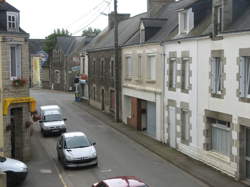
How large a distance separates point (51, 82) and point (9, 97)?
194 ft

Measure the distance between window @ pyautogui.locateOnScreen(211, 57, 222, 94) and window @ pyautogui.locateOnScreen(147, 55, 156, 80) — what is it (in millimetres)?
8468

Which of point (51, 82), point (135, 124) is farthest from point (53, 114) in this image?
point (51, 82)

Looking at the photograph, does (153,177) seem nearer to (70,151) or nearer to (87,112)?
(70,151)

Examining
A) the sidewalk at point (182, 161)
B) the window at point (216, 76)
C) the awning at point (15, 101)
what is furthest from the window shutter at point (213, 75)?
the awning at point (15, 101)

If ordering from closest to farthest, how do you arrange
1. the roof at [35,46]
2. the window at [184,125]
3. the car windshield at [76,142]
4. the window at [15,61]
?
the car windshield at [76,142]
the window at [15,61]
the window at [184,125]
the roof at [35,46]

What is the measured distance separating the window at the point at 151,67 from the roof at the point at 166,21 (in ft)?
3.76

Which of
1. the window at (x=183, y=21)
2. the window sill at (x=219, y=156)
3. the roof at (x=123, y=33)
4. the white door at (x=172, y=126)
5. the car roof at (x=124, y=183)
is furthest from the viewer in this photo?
the roof at (x=123, y=33)

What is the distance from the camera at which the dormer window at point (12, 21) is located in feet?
72.2

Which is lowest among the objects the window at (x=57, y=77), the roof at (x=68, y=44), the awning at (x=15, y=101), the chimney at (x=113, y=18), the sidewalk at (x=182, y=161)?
the sidewalk at (x=182, y=161)

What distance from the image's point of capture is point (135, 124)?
3262 centimetres

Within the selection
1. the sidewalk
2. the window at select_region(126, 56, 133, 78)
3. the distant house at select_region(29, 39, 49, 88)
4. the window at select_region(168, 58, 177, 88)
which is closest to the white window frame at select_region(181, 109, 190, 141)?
the sidewalk

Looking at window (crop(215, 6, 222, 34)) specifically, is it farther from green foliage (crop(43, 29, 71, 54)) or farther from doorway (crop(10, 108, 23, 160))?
green foliage (crop(43, 29, 71, 54))

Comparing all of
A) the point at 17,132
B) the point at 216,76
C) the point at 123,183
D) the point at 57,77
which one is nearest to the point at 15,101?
the point at 17,132

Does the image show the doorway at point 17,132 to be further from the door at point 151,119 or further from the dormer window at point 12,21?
the door at point 151,119
